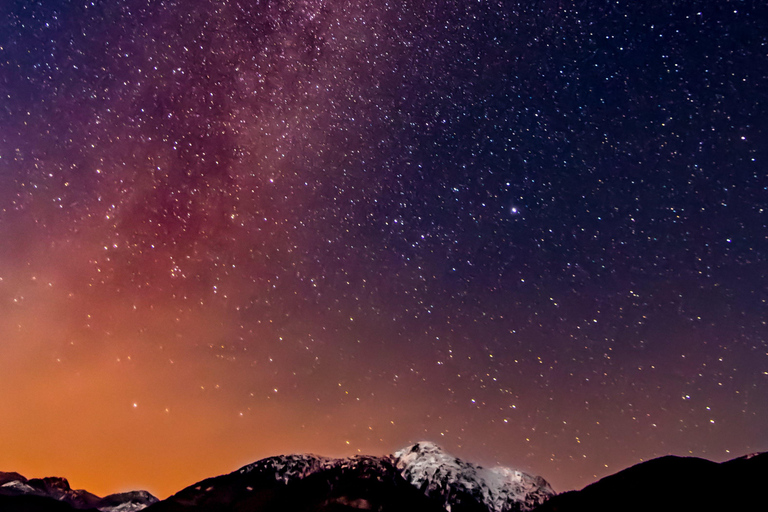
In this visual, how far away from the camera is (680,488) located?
1504 centimetres

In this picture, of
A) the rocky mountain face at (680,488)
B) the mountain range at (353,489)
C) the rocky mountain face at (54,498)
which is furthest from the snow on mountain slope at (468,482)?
the rocky mountain face at (54,498)

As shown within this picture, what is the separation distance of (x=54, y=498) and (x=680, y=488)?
52.2 metres

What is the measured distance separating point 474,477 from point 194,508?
78.6 ft

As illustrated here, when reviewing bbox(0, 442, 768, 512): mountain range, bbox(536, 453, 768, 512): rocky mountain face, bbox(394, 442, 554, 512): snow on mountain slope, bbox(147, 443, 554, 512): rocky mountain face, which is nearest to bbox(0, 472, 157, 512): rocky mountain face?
bbox(0, 442, 768, 512): mountain range

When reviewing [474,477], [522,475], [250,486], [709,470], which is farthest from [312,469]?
[709,470]

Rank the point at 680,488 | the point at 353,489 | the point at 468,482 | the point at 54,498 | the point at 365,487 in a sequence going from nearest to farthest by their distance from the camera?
the point at 680,488
the point at 353,489
the point at 365,487
the point at 468,482
the point at 54,498

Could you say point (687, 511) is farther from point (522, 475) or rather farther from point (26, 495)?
point (26, 495)

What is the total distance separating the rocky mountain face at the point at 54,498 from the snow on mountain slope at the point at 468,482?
1165 inches

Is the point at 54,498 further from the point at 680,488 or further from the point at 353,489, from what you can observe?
the point at 680,488

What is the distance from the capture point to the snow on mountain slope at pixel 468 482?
36.5 metres

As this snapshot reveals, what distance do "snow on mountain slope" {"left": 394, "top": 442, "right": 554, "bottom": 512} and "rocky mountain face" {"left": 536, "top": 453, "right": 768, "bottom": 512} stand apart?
17.7m

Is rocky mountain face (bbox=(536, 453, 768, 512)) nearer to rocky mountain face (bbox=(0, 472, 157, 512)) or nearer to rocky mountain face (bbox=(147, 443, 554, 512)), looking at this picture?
rocky mountain face (bbox=(147, 443, 554, 512))

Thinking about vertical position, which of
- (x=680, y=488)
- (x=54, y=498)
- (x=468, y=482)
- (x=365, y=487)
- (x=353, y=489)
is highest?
(x=468, y=482)

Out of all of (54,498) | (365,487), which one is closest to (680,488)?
(365,487)
